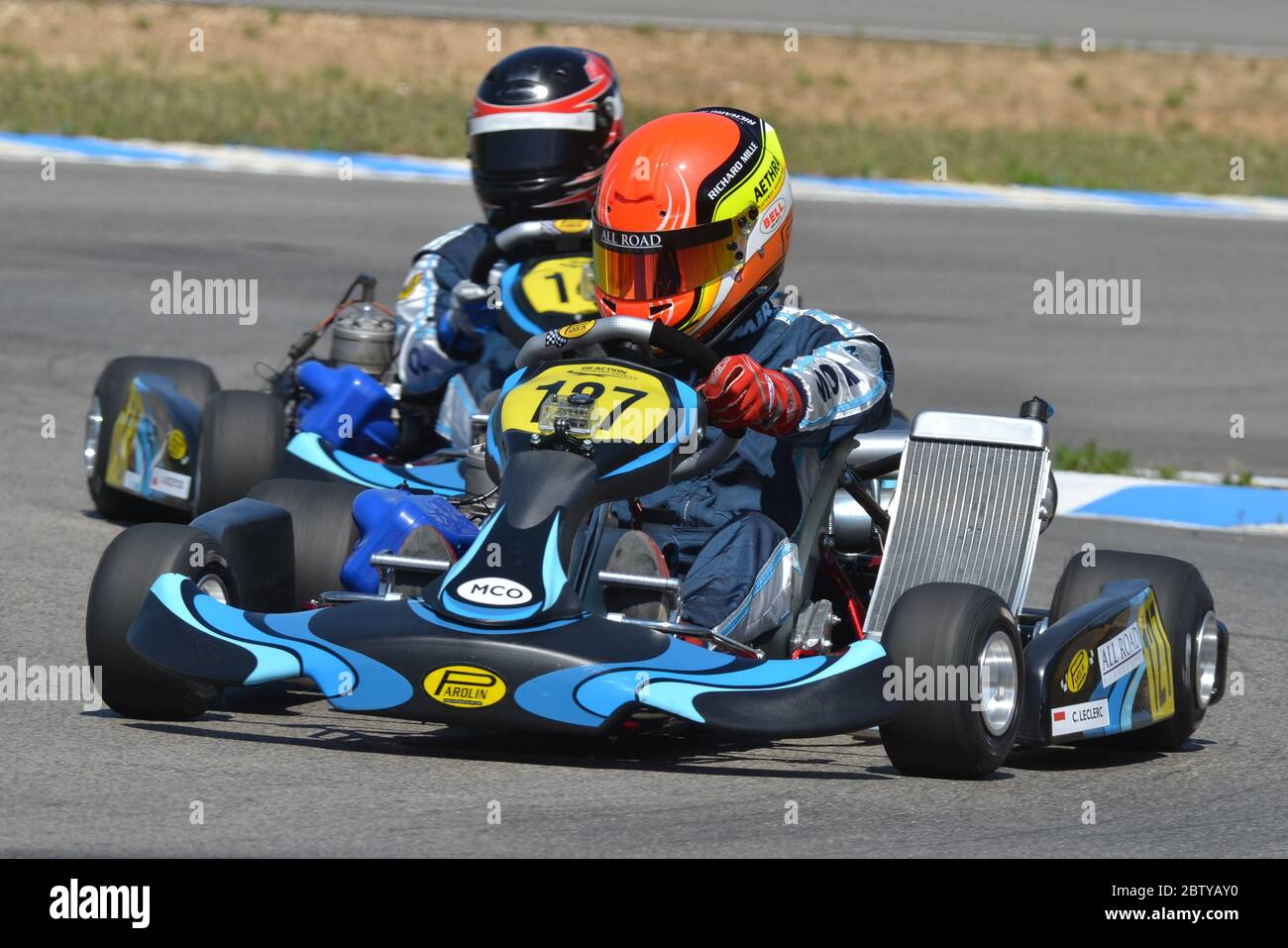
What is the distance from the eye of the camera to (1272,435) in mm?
11156

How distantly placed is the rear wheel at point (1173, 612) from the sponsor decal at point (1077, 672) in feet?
1.34

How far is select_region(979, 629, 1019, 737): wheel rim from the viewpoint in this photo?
4.89 metres

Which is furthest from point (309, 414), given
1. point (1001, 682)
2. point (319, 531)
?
point (1001, 682)

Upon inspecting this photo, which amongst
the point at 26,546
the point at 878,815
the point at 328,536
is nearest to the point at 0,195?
the point at 26,546

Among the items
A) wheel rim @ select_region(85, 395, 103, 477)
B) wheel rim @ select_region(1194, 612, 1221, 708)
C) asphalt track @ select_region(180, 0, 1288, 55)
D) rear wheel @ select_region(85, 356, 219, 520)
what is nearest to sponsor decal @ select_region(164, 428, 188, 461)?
rear wheel @ select_region(85, 356, 219, 520)

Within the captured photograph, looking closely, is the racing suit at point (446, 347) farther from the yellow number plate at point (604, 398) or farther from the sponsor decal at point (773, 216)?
the yellow number plate at point (604, 398)

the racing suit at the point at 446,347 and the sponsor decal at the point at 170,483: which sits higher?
the racing suit at the point at 446,347

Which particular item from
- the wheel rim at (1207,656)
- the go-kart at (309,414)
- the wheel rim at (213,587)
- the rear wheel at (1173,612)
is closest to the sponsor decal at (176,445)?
the go-kart at (309,414)

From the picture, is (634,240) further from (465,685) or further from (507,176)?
(507,176)

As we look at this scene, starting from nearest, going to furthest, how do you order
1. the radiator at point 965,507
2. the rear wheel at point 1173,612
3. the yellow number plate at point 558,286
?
the rear wheel at point 1173,612 → the radiator at point 965,507 → the yellow number plate at point 558,286

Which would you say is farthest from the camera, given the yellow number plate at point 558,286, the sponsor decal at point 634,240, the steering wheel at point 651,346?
the yellow number plate at point 558,286

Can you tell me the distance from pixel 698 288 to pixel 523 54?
2428 mm

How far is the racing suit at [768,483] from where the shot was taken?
510cm

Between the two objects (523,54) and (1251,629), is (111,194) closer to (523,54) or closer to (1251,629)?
(523,54)
